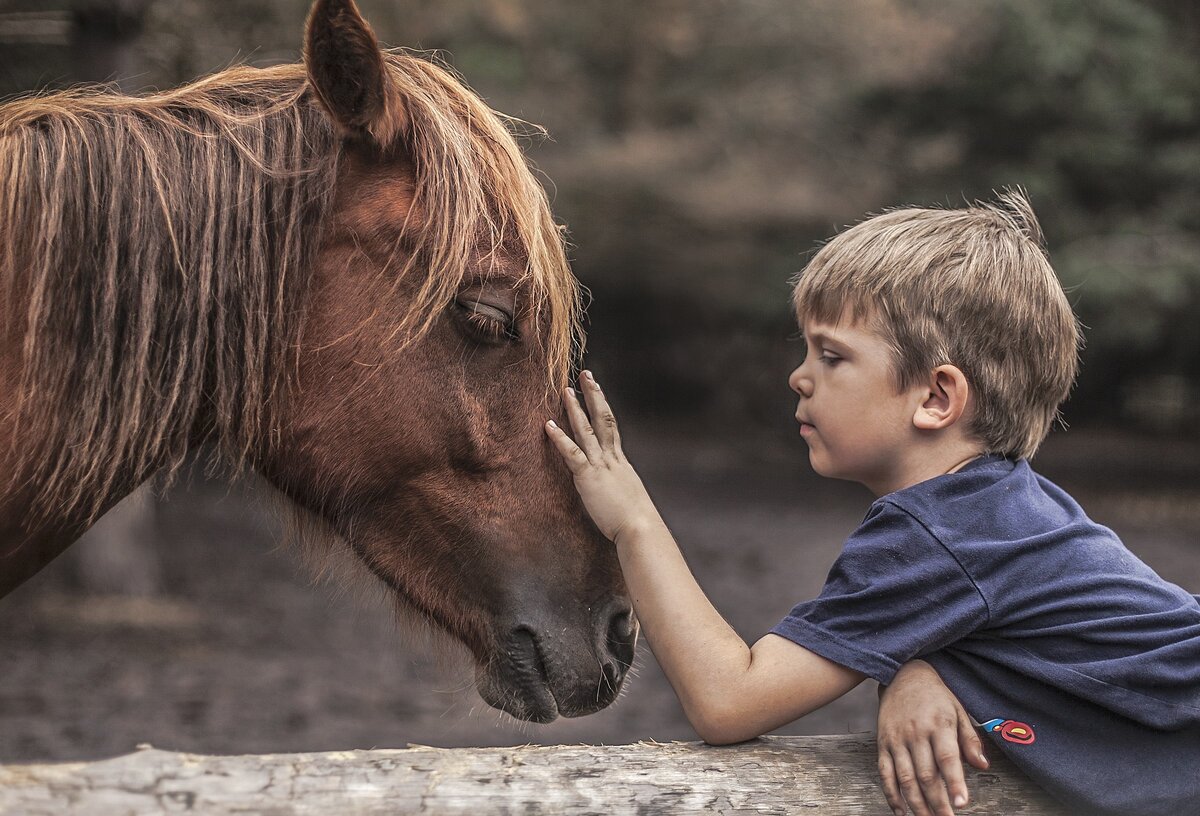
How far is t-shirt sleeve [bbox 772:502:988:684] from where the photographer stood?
1622 millimetres

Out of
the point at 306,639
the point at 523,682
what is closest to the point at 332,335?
the point at 523,682

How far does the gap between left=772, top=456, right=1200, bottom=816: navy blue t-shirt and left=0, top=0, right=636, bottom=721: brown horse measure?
612 millimetres

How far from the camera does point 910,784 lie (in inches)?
63.0

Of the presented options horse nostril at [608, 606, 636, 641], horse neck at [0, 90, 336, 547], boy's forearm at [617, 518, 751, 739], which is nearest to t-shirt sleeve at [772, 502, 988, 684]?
boy's forearm at [617, 518, 751, 739]

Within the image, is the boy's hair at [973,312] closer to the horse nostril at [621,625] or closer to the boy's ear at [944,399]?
the boy's ear at [944,399]

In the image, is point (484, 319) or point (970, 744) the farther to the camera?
point (484, 319)

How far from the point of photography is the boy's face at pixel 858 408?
6.00 feet

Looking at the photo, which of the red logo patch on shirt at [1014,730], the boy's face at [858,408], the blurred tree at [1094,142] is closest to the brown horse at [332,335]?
the boy's face at [858,408]

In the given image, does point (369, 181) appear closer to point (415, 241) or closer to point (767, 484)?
point (415, 241)

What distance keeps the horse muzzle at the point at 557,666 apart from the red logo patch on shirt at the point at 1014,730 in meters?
0.73

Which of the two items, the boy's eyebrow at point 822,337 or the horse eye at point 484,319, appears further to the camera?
the horse eye at point 484,319

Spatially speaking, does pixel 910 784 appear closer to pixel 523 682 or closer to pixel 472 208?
pixel 523 682

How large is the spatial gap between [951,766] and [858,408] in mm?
574

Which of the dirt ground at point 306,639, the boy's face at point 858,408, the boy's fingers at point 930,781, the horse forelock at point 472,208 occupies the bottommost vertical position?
the dirt ground at point 306,639
